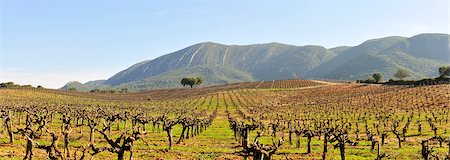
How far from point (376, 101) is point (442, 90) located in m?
24.1

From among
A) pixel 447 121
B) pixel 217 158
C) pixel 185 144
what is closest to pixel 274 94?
pixel 447 121

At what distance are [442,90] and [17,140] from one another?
12558 cm

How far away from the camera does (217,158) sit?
41281 mm

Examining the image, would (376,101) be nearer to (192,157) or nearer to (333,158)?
(333,158)

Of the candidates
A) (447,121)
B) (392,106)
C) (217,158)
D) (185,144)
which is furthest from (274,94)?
(217,158)

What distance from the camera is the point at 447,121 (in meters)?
77.1

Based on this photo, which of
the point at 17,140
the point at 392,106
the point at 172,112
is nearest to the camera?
the point at 17,140

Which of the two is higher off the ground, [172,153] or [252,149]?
[252,149]

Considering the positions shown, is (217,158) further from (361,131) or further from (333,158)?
(361,131)

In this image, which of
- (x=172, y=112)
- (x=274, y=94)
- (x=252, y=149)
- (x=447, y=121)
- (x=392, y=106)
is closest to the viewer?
(x=252, y=149)

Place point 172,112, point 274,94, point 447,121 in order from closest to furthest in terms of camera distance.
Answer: point 447,121, point 172,112, point 274,94

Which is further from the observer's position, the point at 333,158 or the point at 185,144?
the point at 185,144

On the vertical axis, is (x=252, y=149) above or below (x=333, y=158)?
above

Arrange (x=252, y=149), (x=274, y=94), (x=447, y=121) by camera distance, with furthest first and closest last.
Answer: (x=274, y=94)
(x=447, y=121)
(x=252, y=149)
